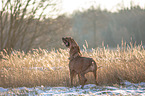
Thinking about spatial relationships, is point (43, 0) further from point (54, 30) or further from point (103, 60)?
point (103, 60)

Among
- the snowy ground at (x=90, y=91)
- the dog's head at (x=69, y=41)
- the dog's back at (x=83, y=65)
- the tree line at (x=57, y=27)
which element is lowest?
the snowy ground at (x=90, y=91)

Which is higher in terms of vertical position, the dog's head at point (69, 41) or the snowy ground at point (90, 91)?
the dog's head at point (69, 41)

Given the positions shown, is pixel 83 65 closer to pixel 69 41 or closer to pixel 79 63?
pixel 79 63

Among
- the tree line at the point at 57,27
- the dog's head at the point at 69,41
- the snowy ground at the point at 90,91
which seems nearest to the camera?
the snowy ground at the point at 90,91

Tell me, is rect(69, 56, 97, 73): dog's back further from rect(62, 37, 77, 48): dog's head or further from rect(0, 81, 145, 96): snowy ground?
rect(0, 81, 145, 96): snowy ground

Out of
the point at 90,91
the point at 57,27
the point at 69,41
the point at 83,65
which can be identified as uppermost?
the point at 57,27

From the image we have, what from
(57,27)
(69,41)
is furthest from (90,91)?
(57,27)

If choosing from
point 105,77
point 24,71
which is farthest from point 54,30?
point 105,77

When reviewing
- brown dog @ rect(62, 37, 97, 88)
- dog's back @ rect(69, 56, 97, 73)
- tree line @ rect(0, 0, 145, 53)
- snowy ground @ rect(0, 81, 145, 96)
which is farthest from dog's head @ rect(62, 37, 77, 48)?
tree line @ rect(0, 0, 145, 53)

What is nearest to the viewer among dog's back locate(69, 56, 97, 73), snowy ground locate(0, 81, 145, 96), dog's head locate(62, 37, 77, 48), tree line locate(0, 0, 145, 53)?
snowy ground locate(0, 81, 145, 96)

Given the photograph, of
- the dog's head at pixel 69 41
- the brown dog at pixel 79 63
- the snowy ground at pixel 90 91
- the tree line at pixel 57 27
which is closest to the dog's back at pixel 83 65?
the brown dog at pixel 79 63

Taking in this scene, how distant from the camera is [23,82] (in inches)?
300

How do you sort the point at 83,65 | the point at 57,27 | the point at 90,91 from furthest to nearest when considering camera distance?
the point at 57,27 → the point at 90,91 → the point at 83,65

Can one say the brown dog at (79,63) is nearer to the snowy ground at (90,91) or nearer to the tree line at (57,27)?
the snowy ground at (90,91)
